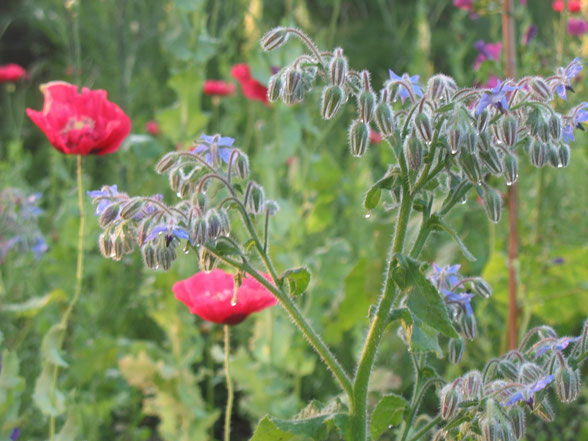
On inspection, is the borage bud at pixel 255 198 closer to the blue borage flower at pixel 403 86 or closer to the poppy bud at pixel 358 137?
the poppy bud at pixel 358 137

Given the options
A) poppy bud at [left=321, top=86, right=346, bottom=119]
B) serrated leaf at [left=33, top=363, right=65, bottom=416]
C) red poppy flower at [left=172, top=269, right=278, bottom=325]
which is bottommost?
serrated leaf at [left=33, top=363, right=65, bottom=416]

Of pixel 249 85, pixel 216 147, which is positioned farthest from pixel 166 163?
pixel 249 85

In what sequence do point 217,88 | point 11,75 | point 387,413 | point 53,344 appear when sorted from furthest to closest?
point 11,75, point 217,88, point 53,344, point 387,413

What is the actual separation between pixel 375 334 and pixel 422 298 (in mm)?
178

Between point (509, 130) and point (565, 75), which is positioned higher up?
point (565, 75)

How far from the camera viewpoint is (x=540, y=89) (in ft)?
4.28

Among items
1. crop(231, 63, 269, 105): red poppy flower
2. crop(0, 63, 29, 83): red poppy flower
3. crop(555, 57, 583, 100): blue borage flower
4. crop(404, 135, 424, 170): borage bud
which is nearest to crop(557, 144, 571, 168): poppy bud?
crop(555, 57, 583, 100): blue borage flower

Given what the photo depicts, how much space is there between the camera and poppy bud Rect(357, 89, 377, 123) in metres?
1.27

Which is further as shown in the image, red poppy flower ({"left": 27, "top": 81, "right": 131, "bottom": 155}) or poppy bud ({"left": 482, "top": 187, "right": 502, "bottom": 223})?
red poppy flower ({"left": 27, "top": 81, "right": 131, "bottom": 155})

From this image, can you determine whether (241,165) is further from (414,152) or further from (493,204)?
(493,204)

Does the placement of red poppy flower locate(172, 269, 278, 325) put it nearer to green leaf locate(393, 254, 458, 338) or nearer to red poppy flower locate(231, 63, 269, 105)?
green leaf locate(393, 254, 458, 338)

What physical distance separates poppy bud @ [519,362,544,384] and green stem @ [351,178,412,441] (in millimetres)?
272

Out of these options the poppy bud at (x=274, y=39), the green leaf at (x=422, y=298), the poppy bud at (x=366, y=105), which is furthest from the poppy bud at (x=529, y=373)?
the poppy bud at (x=274, y=39)

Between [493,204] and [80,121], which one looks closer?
[493,204]
